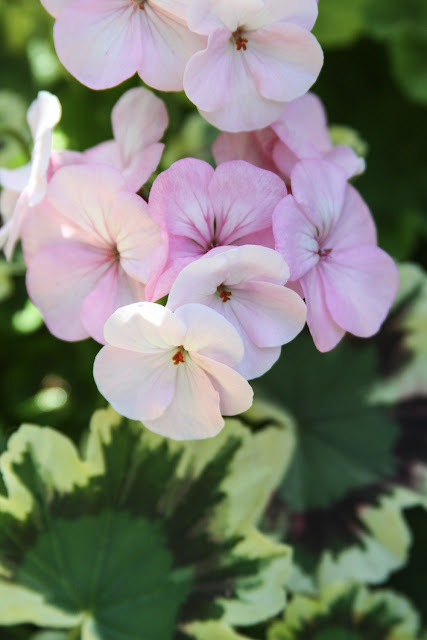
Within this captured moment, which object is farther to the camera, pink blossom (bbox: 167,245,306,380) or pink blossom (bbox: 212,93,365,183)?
pink blossom (bbox: 212,93,365,183)

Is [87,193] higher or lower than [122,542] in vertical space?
higher

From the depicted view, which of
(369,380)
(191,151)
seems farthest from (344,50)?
(369,380)

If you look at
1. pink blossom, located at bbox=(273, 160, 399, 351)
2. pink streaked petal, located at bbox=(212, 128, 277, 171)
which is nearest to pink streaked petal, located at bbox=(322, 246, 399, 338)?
pink blossom, located at bbox=(273, 160, 399, 351)

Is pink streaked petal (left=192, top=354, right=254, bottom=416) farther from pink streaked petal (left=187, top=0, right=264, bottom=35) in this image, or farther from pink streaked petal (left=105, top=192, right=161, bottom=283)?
pink streaked petal (left=187, top=0, right=264, bottom=35)

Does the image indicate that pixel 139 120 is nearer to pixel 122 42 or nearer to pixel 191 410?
pixel 122 42

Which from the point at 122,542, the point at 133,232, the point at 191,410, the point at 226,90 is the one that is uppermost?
the point at 226,90

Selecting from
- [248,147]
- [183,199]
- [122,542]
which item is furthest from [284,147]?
[122,542]

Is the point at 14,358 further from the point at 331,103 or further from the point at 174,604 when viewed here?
the point at 331,103
